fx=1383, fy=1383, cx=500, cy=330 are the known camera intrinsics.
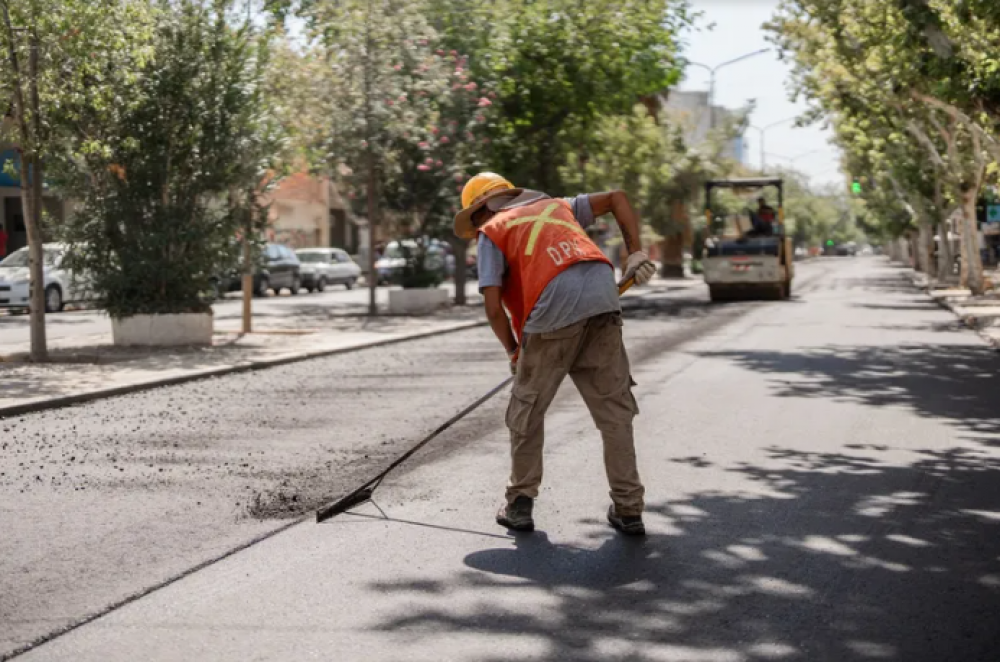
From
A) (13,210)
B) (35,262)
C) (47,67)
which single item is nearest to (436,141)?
(47,67)

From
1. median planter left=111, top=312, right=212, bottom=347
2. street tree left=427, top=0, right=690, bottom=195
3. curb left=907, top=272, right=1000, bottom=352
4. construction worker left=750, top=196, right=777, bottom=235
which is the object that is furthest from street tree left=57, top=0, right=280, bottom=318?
construction worker left=750, top=196, right=777, bottom=235

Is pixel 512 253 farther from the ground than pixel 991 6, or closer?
closer

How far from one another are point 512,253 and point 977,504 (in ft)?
9.07

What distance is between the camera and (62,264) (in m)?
18.6

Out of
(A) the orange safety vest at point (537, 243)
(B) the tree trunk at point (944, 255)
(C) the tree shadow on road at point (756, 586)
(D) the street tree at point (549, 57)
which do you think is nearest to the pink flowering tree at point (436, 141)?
(D) the street tree at point (549, 57)

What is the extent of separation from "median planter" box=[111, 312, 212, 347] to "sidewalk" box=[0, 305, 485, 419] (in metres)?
0.28

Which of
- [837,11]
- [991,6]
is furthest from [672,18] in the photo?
[991,6]

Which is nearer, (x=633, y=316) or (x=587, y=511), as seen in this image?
(x=587, y=511)

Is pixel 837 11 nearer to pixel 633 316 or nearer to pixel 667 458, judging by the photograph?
pixel 633 316

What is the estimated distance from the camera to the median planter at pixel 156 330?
1848 centimetres

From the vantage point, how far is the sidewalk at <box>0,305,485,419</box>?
12.8 m

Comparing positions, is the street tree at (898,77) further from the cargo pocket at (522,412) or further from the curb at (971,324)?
the cargo pocket at (522,412)

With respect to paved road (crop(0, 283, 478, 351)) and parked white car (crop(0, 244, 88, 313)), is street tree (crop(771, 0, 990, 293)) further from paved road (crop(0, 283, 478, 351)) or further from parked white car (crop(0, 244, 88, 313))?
parked white car (crop(0, 244, 88, 313))

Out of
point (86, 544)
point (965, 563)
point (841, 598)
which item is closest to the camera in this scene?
point (841, 598)
